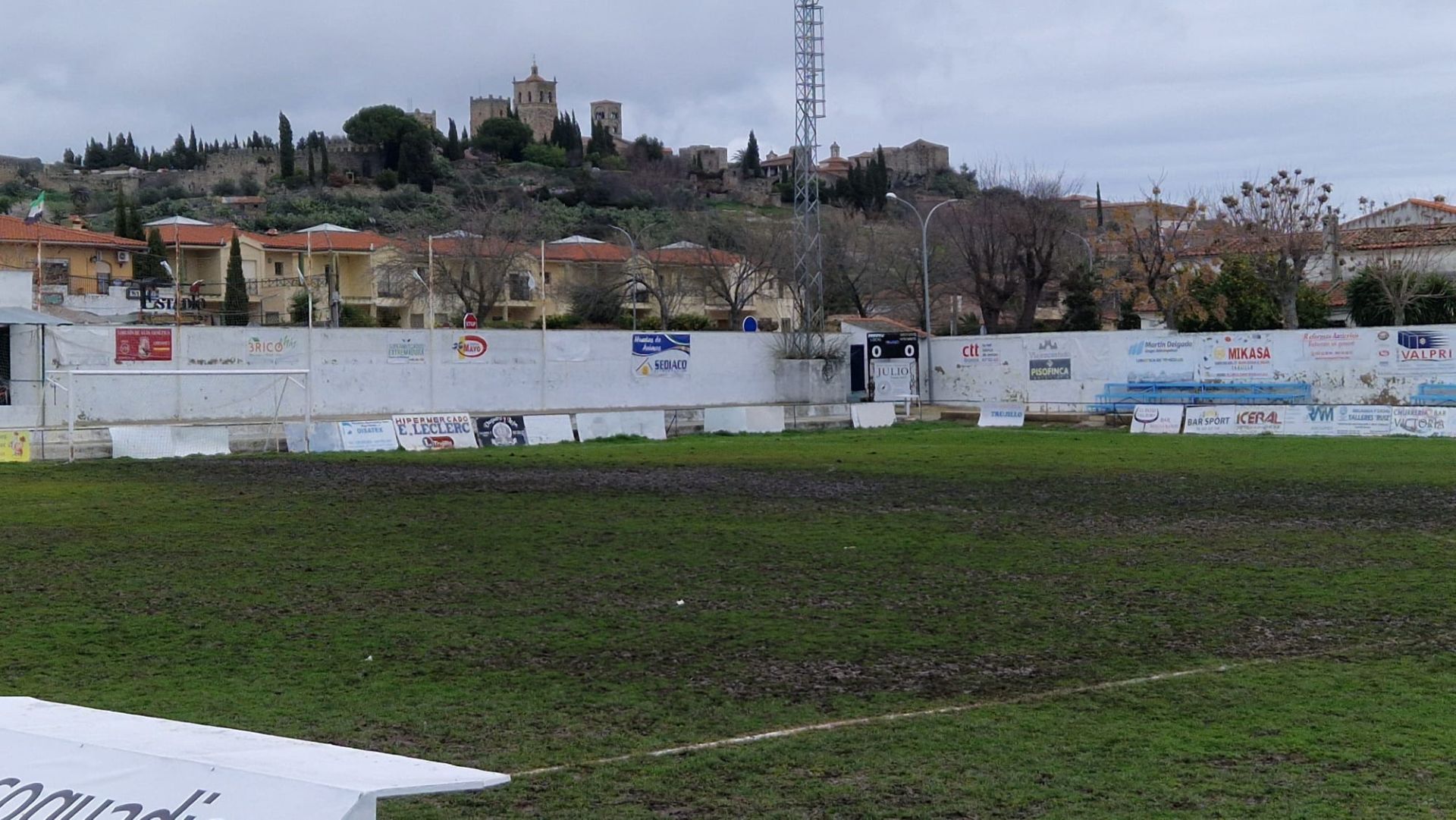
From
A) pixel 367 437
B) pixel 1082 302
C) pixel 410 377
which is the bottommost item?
pixel 367 437

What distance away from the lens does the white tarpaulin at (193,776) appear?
4164 millimetres

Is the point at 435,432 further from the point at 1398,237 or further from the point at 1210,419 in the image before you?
the point at 1398,237

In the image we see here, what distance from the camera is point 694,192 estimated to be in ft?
507

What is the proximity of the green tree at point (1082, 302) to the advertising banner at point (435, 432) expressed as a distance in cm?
4258

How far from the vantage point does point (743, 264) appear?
3258 inches

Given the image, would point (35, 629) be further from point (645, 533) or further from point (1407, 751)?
point (1407, 751)

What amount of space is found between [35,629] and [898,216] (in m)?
112

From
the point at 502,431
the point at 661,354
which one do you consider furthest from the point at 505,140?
the point at 502,431

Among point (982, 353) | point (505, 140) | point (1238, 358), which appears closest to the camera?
point (1238, 358)

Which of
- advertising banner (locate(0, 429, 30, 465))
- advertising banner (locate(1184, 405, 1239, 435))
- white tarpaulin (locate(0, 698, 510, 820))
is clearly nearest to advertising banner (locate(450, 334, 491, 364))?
advertising banner (locate(0, 429, 30, 465))

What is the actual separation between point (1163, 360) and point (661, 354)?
16.8 meters

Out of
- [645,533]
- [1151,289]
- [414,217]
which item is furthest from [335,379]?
[414,217]

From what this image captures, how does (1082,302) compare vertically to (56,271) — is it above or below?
below

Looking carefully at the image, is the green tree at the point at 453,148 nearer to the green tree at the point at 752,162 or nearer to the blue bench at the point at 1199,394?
the green tree at the point at 752,162
